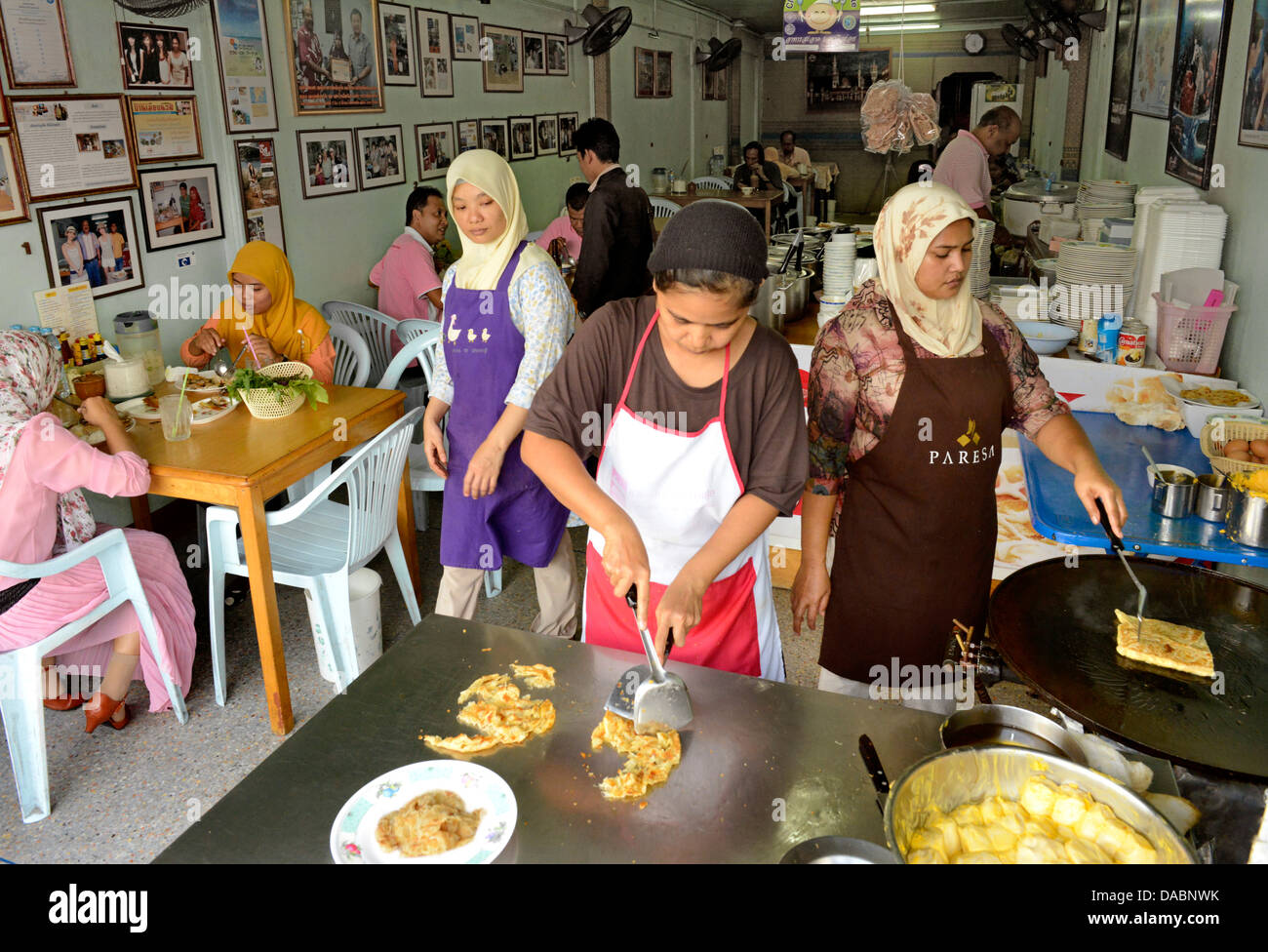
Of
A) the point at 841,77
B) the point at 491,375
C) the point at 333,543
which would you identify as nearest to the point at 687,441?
the point at 491,375

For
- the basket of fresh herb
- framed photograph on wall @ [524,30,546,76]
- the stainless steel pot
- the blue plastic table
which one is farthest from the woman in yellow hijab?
framed photograph on wall @ [524,30,546,76]

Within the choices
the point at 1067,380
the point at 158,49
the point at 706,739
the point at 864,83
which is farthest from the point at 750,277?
the point at 864,83

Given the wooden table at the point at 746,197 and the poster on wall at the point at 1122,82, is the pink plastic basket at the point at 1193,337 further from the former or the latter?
the wooden table at the point at 746,197

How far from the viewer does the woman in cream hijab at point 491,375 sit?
2.76 m

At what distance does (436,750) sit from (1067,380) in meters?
2.81

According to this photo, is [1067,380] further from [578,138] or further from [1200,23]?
[578,138]

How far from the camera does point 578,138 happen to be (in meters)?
5.16

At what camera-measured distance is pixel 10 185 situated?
134 inches

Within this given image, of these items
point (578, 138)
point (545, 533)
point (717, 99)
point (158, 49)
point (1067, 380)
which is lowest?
point (545, 533)

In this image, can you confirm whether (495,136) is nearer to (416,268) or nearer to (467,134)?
(467,134)

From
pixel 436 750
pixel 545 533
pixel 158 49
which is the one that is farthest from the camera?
pixel 158 49

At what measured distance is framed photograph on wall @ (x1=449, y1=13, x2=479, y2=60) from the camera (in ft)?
21.1

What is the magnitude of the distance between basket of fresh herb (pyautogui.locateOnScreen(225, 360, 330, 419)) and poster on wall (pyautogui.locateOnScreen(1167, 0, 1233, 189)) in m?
3.88

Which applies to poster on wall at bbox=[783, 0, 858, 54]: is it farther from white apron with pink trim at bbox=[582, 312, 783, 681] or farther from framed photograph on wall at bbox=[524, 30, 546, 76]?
white apron with pink trim at bbox=[582, 312, 783, 681]
